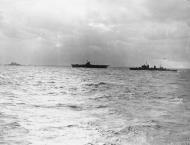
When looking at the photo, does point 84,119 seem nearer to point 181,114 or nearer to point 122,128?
point 122,128

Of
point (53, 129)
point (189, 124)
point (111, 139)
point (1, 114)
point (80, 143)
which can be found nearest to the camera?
point (80, 143)

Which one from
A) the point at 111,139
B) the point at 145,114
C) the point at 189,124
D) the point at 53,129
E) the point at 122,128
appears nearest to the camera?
the point at 111,139

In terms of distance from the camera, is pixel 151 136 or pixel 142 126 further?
pixel 142 126

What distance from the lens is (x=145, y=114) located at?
641 inches

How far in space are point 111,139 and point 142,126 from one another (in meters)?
3.04

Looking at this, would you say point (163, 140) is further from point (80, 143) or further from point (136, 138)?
point (80, 143)

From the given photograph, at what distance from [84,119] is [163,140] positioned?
5.30 metres

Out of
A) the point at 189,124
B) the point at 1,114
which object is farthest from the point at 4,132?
the point at 189,124

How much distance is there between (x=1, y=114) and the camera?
1426cm

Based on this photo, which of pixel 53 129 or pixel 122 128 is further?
pixel 122 128

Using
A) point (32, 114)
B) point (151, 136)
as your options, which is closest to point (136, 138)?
point (151, 136)

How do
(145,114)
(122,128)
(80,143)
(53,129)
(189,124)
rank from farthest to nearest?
(145,114) → (189,124) → (122,128) → (53,129) → (80,143)

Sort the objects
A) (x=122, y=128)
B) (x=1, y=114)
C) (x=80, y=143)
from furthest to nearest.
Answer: (x=1, y=114) < (x=122, y=128) < (x=80, y=143)

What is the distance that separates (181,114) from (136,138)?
7088 mm
